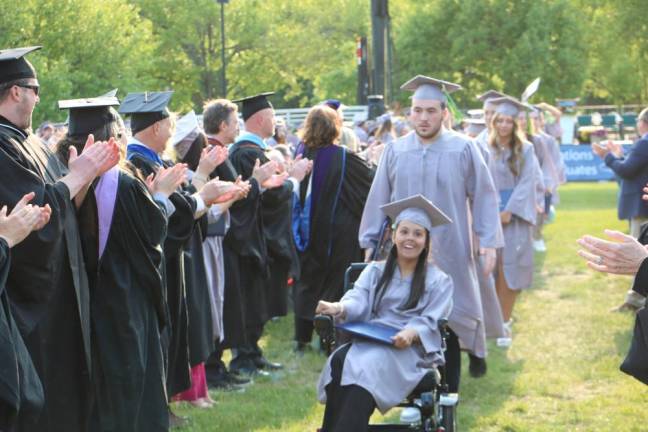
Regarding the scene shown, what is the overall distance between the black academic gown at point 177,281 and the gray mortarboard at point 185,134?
2.52 ft

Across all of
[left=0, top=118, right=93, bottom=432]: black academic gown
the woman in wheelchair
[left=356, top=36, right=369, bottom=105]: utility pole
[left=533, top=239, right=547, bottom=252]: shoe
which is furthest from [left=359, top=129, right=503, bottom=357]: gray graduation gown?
[left=356, top=36, right=369, bottom=105]: utility pole

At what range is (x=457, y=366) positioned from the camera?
750 cm

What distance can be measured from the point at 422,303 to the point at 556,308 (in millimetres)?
5728

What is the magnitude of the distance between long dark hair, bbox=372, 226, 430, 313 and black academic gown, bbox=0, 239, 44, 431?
8.67 feet

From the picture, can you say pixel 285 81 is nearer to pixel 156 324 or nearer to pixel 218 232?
pixel 218 232

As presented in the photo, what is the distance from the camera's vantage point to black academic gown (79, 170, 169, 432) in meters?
5.44

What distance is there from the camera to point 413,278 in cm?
663

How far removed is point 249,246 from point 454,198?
70.2 inches

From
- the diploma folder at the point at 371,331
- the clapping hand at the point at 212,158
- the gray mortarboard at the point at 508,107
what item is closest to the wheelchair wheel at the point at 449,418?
the diploma folder at the point at 371,331

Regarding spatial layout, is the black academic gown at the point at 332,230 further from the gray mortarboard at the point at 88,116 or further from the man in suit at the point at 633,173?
the gray mortarboard at the point at 88,116

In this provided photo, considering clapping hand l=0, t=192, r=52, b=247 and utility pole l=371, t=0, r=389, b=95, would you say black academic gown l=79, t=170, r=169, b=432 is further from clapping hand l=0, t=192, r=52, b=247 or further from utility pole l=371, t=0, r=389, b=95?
utility pole l=371, t=0, r=389, b=95

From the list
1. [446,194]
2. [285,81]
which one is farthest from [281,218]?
[285,81]

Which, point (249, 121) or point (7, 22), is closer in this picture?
point (249, 121)

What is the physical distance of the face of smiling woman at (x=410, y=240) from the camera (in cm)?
665
